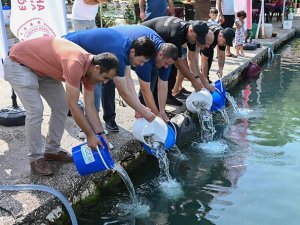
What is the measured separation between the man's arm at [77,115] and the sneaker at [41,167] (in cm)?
50

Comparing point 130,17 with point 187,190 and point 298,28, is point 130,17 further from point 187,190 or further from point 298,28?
point 187,190

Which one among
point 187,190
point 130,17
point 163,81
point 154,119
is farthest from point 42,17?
point 130,17

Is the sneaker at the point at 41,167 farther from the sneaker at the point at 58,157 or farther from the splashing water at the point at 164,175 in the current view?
the splashing water at the point at 164,175

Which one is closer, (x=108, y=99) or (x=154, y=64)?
(x=154, y=64)

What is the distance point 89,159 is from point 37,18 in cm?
237

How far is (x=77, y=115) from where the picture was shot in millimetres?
3408

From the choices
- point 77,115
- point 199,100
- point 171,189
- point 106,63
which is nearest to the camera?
point 106,63

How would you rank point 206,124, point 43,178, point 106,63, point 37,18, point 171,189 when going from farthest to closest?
point 206,124 → point 37,18 → point 171,189 → point 43,178 → point 106,63

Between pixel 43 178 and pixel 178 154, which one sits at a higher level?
pixel 43 178

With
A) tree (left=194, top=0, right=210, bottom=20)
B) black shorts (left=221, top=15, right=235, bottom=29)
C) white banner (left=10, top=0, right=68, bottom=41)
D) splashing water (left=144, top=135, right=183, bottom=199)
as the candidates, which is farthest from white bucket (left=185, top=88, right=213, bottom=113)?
tree (left=194, top=0, right=210, bottom=20)

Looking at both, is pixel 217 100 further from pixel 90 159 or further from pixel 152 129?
pixel 90 159

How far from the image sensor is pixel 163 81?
4953 millimetres

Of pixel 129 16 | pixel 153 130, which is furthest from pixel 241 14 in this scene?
pixel 153 130

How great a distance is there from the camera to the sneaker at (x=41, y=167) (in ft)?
12.3
